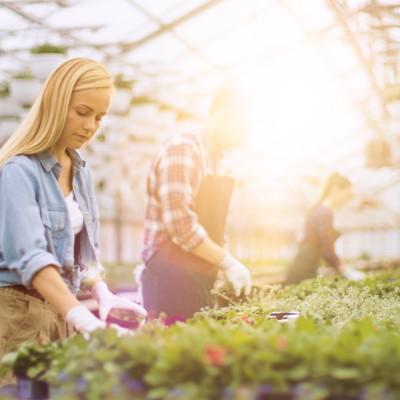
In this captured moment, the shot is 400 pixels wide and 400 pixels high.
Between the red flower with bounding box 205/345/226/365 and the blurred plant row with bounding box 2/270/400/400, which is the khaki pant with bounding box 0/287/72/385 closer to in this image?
the blurred plant row with bounding box 2/270/400/400

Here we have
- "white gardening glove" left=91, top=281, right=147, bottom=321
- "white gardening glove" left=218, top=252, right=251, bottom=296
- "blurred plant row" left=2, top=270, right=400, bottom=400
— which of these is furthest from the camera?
"white gardening glove" left=218, top=252, right=251, bottom=296

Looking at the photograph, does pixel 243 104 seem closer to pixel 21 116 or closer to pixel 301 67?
pixel 21 116

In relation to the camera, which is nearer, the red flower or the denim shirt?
the red flower

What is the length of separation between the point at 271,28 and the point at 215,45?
31.0 inches

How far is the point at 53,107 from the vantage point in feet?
4.58

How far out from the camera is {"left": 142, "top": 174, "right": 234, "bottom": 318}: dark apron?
196cm

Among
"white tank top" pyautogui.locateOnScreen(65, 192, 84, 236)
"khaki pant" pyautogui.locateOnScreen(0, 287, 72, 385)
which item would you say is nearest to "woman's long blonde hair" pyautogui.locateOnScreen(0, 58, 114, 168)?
"white tank top" pyautogui.locateOnScreen(65, 192, 84, 236)

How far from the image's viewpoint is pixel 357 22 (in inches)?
208

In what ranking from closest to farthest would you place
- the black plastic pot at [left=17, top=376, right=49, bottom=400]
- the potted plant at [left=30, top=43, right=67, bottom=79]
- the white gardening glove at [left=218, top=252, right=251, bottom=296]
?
the black plastic pot at [left=17, top=376, right=49, bottom=400] < the white gardening glove at [left=218, top=252, right=251, bottom=296] < the potted plant at [left=30, top=43, right=67, bottom=79]

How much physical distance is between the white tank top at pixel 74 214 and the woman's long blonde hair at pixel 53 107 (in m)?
0.18

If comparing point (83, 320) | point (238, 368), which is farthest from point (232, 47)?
point (238, 368)

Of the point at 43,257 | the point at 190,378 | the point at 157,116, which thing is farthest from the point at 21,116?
the point at 190,378

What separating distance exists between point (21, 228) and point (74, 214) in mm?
289

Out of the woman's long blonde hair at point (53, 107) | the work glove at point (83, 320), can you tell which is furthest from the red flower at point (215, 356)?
the woman's long blonde hair at point (53, 107)
